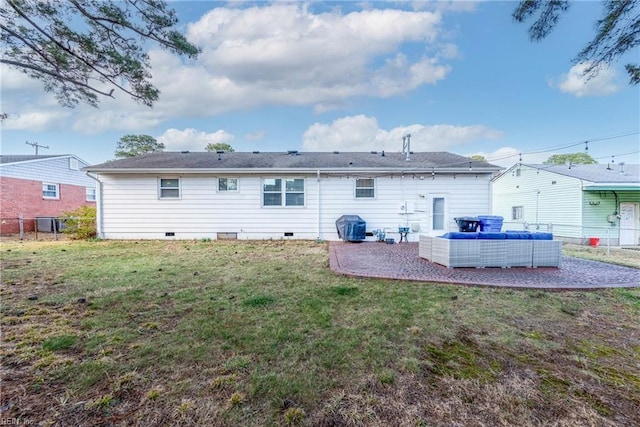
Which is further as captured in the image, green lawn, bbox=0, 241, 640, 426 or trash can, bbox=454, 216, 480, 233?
trash can, bbox=454, 216, 480, 233

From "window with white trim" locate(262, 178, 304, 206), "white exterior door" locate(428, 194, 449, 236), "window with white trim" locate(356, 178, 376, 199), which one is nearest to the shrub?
"window with white trim" locate(262, 178, 304, 206)

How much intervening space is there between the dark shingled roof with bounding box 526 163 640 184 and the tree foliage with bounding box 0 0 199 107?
18.3 m

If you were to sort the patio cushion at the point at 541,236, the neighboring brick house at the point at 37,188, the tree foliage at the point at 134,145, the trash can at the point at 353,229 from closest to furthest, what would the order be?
the patio cushion at the point at 541,236 < the trash can at the point at 353,229 < the neighboring brick house at the point at 37,188 < the tree foliage at the point at 134,145

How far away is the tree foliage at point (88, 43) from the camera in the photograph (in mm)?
4562

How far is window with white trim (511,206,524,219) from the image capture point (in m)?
17.6

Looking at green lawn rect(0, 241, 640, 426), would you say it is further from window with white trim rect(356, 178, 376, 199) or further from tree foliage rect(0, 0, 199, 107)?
window with white trim rect(356, 178, 376, 199)

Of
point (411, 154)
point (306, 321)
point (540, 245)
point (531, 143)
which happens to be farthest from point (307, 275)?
point (531, 143)

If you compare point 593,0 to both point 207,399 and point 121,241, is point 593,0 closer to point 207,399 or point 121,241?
point 207,399

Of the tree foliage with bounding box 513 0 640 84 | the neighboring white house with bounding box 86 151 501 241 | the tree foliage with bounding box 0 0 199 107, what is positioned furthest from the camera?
the neighboring white house with bounding box 86 151 501 241

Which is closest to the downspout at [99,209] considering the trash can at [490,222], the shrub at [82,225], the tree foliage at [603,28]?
the shrub at [82,225]

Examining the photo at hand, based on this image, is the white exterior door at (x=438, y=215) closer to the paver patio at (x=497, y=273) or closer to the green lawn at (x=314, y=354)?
the paver patio at (x=497, y=273)

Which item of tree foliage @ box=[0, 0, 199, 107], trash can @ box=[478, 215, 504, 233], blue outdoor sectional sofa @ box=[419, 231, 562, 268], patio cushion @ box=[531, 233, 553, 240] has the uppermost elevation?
tree foliage @ box=[0, 0, 199, 107]

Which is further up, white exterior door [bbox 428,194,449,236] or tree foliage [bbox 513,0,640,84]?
tree foliage [bbox 513,0,640,84]

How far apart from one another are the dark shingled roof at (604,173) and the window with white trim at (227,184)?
54.7 ft
